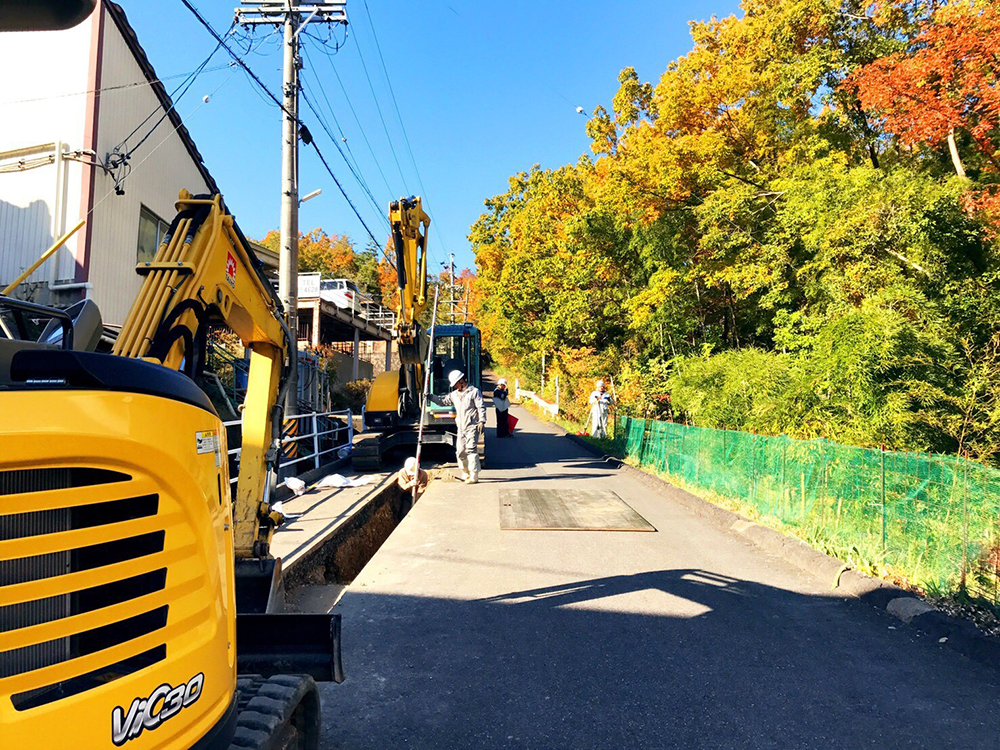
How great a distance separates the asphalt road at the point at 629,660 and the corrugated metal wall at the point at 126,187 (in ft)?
30.6

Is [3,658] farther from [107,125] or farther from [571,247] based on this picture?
[571,247]

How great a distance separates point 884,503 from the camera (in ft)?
21.9

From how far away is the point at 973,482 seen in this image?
18.3 ft

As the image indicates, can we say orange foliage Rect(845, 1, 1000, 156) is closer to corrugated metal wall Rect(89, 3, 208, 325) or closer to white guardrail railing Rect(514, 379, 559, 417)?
corrugated metal wall Rect(89, 3, 208, 325)

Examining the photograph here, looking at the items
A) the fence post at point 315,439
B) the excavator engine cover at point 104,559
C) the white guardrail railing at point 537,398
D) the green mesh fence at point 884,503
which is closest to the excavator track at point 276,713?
the excavator engine cover at point 104,559

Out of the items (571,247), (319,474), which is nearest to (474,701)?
(319,474)

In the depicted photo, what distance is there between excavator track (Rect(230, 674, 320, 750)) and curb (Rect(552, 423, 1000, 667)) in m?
4.66

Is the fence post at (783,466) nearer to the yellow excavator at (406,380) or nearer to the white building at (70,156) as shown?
the yellow excavator at (406,380)

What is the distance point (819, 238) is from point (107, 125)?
13.5 meters

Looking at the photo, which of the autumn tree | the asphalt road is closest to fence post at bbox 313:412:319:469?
the asphalt road

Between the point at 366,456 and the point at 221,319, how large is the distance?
1001cm

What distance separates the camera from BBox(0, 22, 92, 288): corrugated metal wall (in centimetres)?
1239

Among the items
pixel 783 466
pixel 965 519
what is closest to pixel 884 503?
pixel 965 519

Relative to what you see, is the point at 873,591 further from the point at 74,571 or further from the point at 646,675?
the point at 74,571
